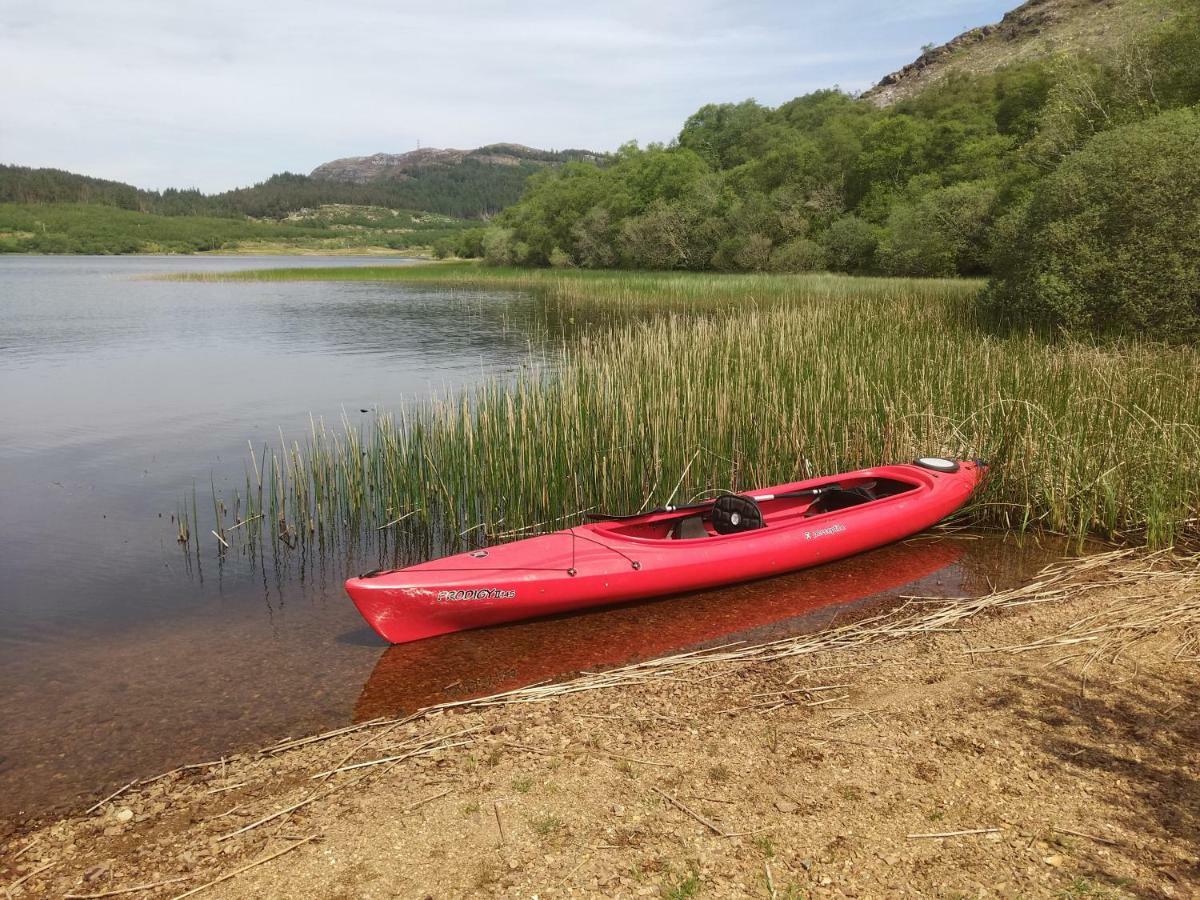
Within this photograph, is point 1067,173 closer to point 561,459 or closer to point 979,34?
point 561,459

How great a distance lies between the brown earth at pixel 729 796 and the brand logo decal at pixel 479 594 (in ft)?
3.35

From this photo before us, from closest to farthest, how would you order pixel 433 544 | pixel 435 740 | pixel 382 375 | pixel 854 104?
1. pixel 435 740
2. pixel 433 544
3. pixel 382 375
4. pixel 854 104

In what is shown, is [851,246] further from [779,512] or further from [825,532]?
[825,532]

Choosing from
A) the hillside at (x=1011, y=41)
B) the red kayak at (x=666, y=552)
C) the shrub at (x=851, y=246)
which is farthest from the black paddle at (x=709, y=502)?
the hillside at (x=1011, y=41)

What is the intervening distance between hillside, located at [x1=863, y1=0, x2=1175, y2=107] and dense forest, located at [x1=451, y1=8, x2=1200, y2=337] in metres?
15.9

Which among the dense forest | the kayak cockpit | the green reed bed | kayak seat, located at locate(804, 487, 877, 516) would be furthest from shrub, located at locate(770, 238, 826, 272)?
kayak seat, located at locate(804, 487, 877, 516)

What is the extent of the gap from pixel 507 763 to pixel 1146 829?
8.33ft

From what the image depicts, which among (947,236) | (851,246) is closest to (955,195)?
(947,236)

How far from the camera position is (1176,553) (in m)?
6.21

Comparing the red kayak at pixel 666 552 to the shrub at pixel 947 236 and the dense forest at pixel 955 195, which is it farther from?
the shrub at pixel 947 236

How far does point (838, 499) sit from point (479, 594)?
141 inches

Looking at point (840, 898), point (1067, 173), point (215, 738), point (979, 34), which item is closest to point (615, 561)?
point (215, 738)

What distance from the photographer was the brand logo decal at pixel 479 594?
526cm

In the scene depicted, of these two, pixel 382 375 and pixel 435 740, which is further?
pixel 382 375
